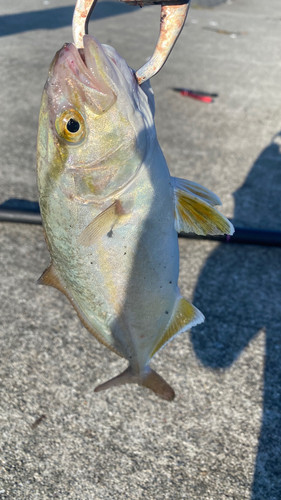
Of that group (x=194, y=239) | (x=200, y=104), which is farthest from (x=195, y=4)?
(x=194, y=239)

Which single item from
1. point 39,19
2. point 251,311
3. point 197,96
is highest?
point 39,19

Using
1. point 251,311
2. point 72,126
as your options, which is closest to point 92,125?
point 72,126

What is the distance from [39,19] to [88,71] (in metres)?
11.6

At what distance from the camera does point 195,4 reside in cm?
1644

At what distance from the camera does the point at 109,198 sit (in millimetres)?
1434

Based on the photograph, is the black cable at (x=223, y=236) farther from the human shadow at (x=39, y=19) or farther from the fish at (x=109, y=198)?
the human shadow at (x=39, y=19)

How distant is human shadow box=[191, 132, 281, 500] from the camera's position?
7.43 feet

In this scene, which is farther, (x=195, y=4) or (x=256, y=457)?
(x=195, y=4)

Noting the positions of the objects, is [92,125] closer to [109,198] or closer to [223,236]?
[109,198]

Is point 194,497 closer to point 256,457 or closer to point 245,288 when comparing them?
point 256,457

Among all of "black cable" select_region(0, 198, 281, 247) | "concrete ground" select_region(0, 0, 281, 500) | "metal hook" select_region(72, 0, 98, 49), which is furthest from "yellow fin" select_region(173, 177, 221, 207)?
"black cable" select_region(0, 198, 281, 247)

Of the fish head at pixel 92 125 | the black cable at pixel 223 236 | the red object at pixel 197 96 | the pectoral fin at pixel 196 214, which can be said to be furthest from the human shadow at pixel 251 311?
the red object at pixel 197 96

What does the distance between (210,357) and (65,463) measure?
1.14 metres

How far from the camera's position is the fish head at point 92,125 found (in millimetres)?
1285
